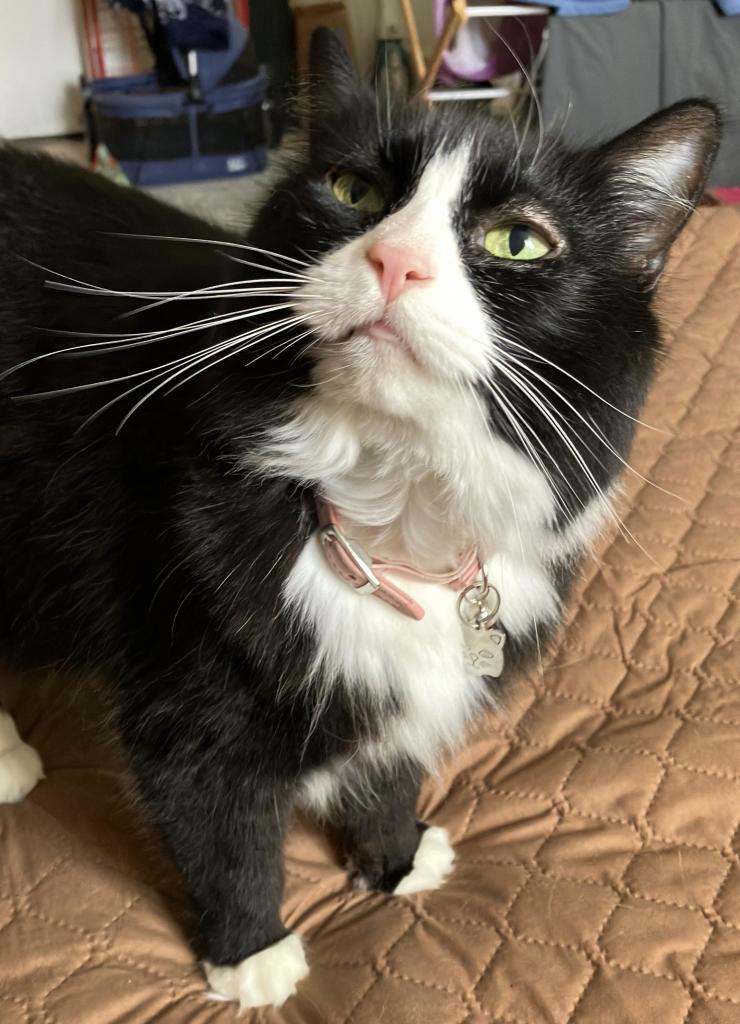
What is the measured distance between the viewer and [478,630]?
81cm

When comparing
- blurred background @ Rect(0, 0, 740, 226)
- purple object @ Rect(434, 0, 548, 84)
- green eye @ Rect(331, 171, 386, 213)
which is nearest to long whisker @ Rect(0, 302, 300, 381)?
green eye @ Rect(331, 171, 386, 213)

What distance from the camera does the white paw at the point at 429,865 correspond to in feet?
3.25

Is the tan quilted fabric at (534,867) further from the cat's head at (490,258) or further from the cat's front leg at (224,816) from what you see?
the cat's head at (490,258)

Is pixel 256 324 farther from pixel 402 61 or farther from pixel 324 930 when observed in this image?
pixel 402 61

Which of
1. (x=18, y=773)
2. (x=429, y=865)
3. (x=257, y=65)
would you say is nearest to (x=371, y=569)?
(x=429, y=865)

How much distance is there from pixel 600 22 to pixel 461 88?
1.45ft

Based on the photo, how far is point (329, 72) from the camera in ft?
2.73

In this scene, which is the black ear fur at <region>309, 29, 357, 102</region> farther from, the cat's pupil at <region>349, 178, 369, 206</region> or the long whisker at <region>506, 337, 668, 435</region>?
the long whisker at <region>506, 337, 668, 435</region>

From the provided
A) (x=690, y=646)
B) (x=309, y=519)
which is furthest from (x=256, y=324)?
(x=690, y=646)

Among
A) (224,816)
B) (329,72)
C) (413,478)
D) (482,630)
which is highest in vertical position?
(329,72)

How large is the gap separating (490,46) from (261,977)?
276 centimetres

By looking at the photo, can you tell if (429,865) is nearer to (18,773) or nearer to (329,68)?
(18,773)

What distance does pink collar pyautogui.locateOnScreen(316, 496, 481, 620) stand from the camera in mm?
751

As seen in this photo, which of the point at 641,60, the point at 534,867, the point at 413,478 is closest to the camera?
the point at 413,478
